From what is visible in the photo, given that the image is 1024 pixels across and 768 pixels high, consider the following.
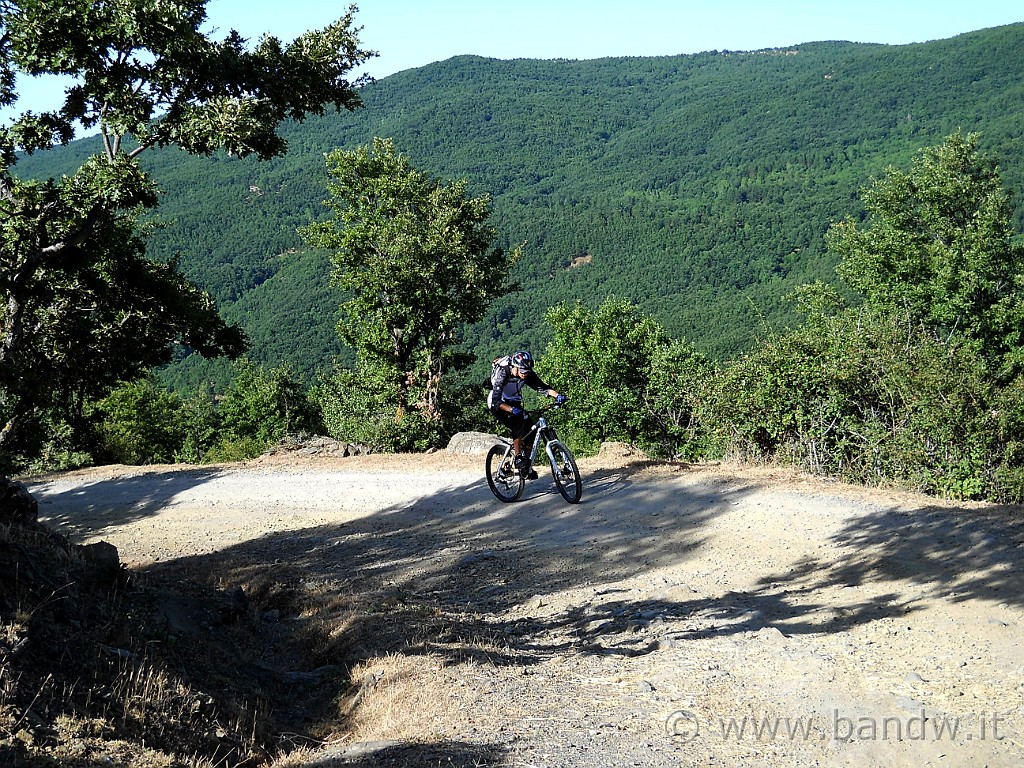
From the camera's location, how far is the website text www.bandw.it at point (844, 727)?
4617 millimetres

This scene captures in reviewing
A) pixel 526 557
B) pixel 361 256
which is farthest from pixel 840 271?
Answer: pixel 526 557

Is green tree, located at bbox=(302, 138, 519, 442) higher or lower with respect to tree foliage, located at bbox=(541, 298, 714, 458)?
higher

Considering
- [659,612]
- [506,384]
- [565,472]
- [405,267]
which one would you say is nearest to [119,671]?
[659,612]

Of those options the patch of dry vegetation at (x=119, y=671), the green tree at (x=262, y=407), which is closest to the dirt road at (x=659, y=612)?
the patch of dry vegetation at (x=119, y=671)

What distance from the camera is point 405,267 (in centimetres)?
2373

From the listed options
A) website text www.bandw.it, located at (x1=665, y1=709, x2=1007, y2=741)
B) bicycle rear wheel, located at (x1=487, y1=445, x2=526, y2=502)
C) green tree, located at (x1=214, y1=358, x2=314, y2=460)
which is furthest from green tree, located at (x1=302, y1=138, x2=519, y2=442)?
green tree, located at (x1=214, y1=358, x2=314, y2=460)

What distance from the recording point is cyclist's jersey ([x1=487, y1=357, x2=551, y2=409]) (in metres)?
11.0

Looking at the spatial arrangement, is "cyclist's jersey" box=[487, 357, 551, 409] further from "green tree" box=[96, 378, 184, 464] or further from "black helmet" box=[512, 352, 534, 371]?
"green tree" box=[96, 378, 184, 464]

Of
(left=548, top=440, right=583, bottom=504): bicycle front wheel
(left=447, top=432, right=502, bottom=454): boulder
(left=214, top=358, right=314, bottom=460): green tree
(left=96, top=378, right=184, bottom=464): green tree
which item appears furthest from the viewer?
(left=214, top=358, right=314, bottom=460): green tree

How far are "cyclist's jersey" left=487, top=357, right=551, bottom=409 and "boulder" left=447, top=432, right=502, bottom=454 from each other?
5.30m

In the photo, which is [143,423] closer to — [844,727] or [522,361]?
[522,361]

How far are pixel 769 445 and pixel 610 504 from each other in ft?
13.6

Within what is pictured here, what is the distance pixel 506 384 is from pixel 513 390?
149mm

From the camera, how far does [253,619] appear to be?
7547 millimetres
